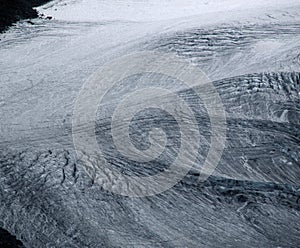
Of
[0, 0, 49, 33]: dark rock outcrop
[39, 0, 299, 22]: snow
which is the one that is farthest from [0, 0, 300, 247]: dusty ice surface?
[0, 0, 49, 33]: dark rock outcrop

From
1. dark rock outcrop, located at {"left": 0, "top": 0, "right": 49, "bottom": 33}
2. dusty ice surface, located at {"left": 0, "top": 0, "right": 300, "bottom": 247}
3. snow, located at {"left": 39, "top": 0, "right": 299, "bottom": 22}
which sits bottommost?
dusty ice surface, located at {"left": 0, "top": 0, "right": 300, "bottom": 247}

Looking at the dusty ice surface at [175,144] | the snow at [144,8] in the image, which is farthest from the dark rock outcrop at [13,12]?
the dusty ice surface at [175,144]

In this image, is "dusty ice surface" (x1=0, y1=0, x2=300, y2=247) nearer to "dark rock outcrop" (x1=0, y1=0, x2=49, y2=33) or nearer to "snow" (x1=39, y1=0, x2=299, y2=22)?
"snow" (x1=39, y1=0, x2=299, y2=22)

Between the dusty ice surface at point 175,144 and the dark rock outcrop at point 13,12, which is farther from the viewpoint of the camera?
the dark rock outcrop at point 13,12

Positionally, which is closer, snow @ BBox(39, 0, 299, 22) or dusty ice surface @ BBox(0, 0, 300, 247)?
dusty ice surface @ BBox(0, 0, 300, 247)

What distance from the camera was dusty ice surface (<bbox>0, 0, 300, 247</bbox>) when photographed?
165 centimetres

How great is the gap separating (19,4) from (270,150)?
2.09 m

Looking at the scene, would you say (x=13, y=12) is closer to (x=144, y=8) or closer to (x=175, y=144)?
(x=144, y=8)

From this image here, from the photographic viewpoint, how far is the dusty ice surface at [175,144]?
1647 millimetres

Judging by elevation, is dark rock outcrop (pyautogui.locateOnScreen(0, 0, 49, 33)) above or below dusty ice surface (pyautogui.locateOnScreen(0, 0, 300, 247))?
above

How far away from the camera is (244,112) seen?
6.41ft

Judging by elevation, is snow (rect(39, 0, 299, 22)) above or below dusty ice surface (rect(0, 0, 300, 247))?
above

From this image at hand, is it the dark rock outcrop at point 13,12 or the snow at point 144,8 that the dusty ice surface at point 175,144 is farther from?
the dark rock outcrop at point 13,12

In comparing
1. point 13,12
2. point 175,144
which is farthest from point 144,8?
point 175,144
